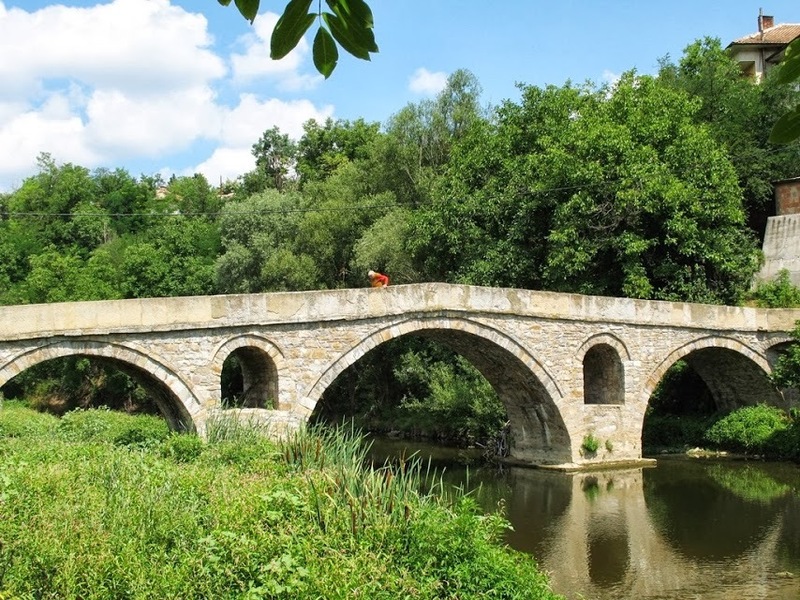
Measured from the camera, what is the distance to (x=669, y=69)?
27.9m

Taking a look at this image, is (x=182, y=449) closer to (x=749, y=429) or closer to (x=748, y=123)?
(x=749, y=429)

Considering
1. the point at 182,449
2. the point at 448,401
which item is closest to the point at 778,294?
the point at 448,401

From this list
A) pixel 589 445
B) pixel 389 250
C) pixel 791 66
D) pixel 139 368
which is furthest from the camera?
pixel 389 250

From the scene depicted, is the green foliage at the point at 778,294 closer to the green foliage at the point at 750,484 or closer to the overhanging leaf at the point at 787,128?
the green foliage at the point at 750,484

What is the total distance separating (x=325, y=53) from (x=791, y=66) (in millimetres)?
993

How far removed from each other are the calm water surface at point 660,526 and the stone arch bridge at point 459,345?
1304mm

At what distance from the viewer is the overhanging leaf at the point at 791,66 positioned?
1909 mm

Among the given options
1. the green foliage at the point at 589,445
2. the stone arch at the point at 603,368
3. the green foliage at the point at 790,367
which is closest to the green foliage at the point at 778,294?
the green foliage at the point at 790,367

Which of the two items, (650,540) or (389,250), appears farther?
(389,250)

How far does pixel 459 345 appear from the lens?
16.2 m

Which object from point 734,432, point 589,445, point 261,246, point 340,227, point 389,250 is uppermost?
point 340,227

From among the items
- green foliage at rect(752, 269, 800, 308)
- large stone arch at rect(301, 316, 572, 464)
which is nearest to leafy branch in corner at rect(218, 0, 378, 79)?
large stone arch at rect(301, 316, 572, 464)

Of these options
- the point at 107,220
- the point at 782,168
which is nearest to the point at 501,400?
the point at 782,168

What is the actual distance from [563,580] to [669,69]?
873 inches
